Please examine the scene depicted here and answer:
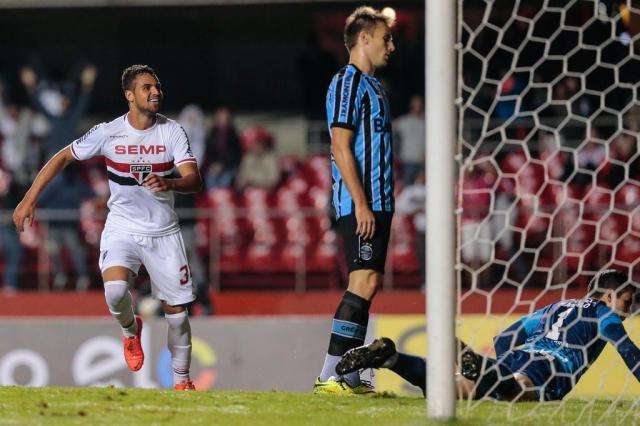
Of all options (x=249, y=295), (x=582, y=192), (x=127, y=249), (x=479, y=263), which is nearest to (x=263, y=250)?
(x=249, y=295)

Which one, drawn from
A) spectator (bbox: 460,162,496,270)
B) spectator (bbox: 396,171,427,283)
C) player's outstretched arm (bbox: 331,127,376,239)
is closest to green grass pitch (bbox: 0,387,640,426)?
player's outstretched arm (bbox: 331,127,376,239)

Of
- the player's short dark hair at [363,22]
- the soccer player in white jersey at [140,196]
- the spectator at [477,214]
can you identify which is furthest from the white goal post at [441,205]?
the spectator at [477,214]

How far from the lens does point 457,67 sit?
5379mm

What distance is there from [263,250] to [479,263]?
2.95 metres

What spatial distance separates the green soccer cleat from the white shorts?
44.5 inches

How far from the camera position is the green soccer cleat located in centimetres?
645

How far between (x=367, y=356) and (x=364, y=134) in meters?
1.26

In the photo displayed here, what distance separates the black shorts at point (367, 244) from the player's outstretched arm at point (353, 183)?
7cm

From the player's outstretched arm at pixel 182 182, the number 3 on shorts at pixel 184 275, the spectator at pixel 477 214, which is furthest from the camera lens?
the spectator at pixel 477 214

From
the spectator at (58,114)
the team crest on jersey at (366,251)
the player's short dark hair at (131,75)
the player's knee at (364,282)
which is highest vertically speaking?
the spectator at (58,114)

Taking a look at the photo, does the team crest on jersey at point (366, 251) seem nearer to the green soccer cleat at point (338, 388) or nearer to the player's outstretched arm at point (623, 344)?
the green soccer cleat at point (338, 388)

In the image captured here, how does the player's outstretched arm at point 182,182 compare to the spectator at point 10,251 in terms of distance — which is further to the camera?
the spectator at point 10,251

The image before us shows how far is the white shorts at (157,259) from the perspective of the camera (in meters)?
7.13

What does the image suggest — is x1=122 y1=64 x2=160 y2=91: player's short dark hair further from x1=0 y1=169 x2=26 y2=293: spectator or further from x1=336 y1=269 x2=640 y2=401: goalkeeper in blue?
x1=0 y1=169 x2=26 y2=293: spectator
